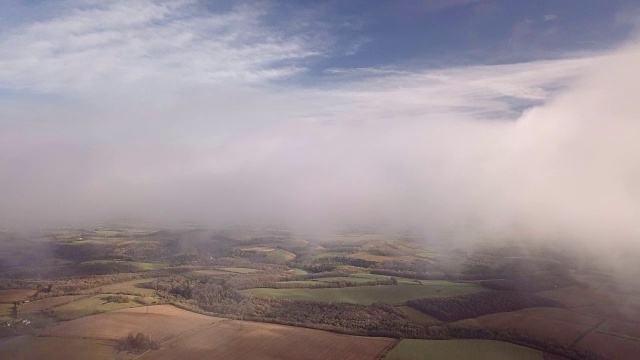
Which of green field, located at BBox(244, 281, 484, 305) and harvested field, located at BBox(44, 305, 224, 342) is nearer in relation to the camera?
harvested field, located at BBox(44, 305, 224, 342)

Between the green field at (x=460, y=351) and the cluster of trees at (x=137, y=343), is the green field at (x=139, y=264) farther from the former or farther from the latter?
the green field at (x=460, y=351)

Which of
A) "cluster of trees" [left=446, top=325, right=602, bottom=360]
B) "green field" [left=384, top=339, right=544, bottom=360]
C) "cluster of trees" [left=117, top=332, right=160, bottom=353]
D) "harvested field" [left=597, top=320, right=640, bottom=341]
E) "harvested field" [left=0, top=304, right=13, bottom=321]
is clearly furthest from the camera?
"harvested field" [left=0, top=304, right=13, bottom=321]

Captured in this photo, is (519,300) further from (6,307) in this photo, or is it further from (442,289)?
(6,307)

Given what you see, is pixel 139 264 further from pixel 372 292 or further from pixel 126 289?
pixel 372 292

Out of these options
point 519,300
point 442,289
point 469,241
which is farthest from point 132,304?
point 469,241

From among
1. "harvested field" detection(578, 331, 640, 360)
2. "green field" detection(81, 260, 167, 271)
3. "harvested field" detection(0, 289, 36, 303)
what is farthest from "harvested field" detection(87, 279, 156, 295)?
"harvested field" detection(578, 331, 640, 360)

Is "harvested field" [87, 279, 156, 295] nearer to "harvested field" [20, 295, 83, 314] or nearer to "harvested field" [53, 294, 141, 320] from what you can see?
"harvested field" [53, 294, 141, 320]
